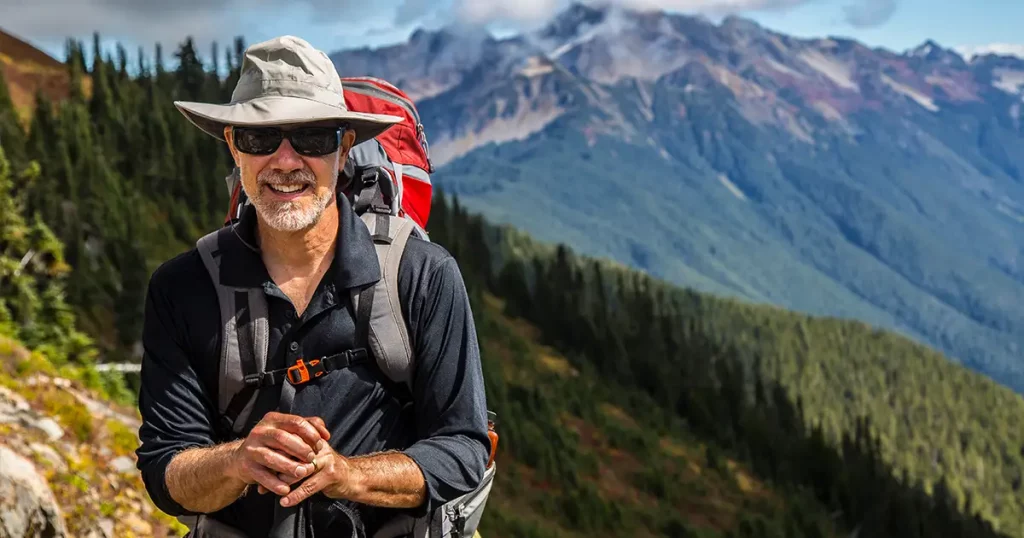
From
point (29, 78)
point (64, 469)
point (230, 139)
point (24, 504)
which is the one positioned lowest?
point (29, 78)

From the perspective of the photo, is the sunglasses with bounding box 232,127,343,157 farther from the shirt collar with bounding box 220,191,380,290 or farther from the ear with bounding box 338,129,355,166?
the shirt collar with bounding box 220,191,380,290

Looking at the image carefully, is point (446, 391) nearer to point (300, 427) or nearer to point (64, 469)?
point (300, 427)

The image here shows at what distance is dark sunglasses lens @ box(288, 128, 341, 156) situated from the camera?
4910 millimetres

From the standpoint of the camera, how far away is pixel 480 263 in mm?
128375

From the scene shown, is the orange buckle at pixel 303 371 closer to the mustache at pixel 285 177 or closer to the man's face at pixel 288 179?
the man's face at pixel 288 179

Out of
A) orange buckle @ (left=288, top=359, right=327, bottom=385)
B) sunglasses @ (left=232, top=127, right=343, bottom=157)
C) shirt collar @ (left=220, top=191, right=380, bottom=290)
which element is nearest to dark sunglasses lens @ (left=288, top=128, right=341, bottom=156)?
sunglasses @ (left=232, top=127, right=343, bottom=157)

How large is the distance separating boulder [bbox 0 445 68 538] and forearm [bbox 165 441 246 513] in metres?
4.12

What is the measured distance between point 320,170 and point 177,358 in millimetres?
1135

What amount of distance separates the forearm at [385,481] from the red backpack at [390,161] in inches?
54.5

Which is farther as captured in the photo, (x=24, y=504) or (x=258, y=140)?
(x=24, y=504)

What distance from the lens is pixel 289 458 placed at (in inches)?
168

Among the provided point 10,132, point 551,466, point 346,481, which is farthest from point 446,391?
point 10,132

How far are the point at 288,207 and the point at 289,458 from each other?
1.25m

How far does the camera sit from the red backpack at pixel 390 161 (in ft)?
18.0
